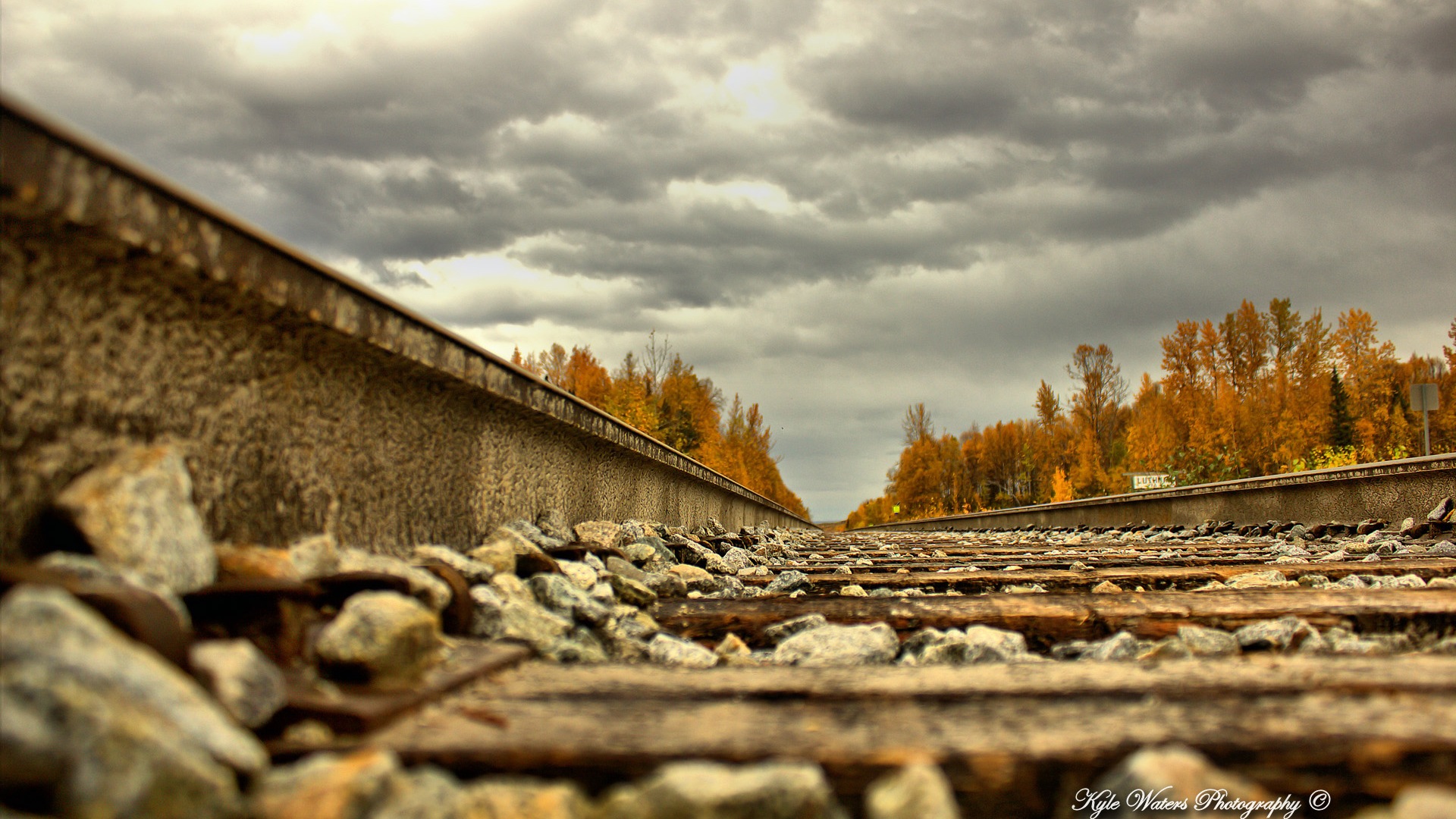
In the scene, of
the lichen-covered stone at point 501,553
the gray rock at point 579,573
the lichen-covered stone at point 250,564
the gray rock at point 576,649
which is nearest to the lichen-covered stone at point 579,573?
the gray rock at point 579,573

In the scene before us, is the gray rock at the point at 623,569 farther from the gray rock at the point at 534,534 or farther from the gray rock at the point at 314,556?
the gray rock at the point at 314,556

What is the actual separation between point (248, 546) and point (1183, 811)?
1437 mm

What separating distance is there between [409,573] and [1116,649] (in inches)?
54.6

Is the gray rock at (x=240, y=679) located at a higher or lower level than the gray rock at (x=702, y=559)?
higher

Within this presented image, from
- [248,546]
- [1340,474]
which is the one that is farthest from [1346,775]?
[1340,474]

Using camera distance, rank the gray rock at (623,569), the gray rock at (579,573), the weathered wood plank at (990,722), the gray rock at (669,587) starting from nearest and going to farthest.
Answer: the weathered wood plank at (990,722)
the gray rock at (579,573)
the gray rock at (623,569)
the gray rock at (669,587)

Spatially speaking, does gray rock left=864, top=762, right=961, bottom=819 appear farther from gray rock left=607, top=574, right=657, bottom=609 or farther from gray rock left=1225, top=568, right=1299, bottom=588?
gray rock left=1225, top=568, right=1299, bottom=588

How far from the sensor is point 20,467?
1.12 metres

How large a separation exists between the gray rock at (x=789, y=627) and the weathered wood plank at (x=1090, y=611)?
5cm

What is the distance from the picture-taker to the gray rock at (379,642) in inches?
45.1

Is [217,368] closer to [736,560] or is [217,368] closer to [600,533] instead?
[600,533]

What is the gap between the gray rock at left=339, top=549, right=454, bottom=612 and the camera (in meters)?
1.51

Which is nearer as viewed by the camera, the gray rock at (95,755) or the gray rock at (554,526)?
the gray rock at (95,755)

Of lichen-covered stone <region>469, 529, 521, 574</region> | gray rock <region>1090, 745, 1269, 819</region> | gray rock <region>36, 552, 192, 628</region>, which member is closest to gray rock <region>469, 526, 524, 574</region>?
lichen-covered stone <region>469, 529, 521, 574</region>
